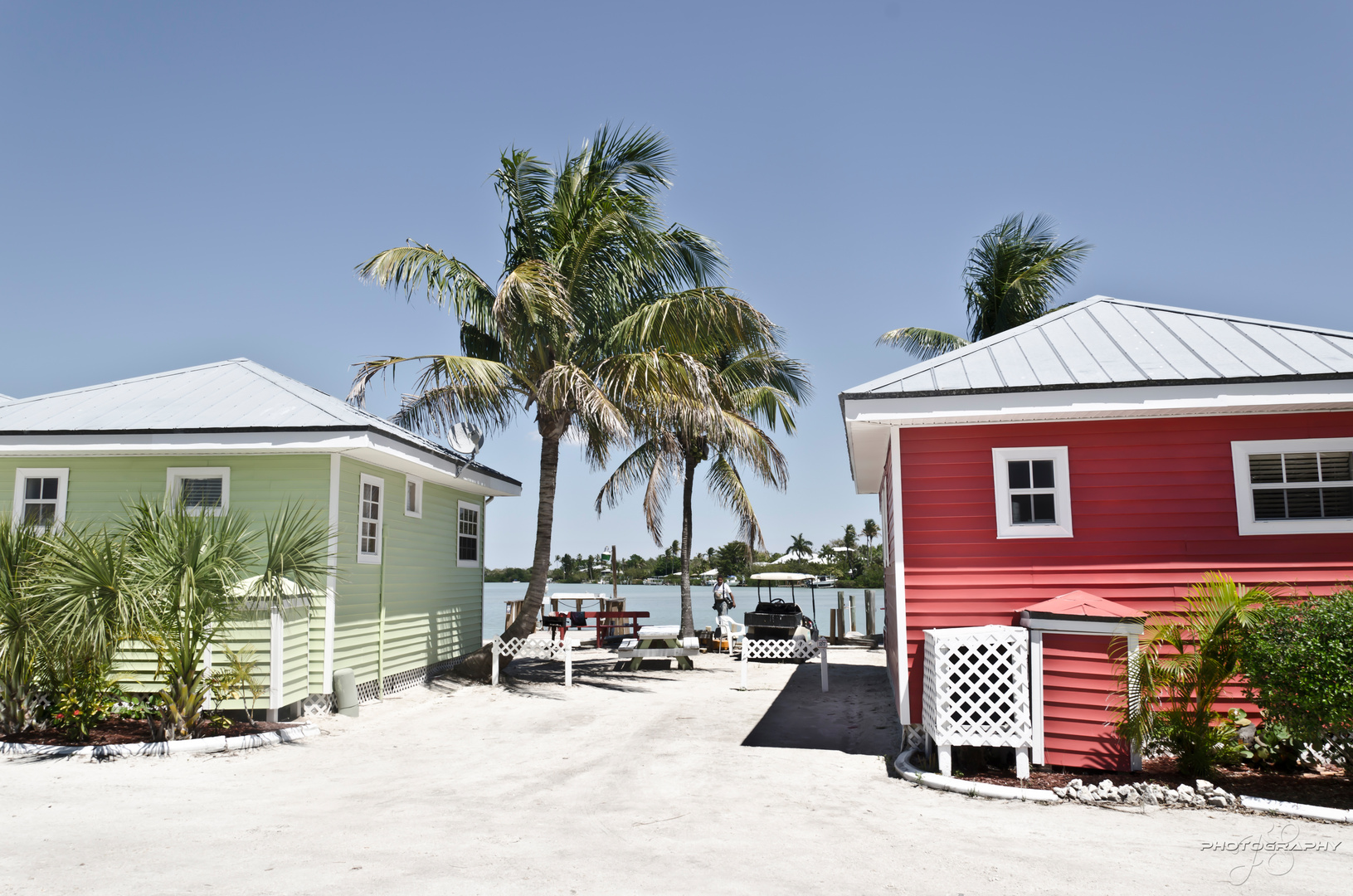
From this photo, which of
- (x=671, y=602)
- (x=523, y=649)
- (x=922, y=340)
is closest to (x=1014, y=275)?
(x=922, y=340)

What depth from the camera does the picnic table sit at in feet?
53.3

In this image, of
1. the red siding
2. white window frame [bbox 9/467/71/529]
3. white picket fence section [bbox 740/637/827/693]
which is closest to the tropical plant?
the red siding

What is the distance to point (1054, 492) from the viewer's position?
8930 millimetres

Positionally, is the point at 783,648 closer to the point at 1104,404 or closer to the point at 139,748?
the point at 1104,404

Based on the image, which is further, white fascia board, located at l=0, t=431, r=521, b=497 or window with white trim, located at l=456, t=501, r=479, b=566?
window with white trim, located at l=456, t=501, r=479, b=566

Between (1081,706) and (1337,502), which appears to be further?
(1337,502)

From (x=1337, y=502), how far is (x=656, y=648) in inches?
425

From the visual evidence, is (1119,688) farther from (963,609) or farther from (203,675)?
(203,675)

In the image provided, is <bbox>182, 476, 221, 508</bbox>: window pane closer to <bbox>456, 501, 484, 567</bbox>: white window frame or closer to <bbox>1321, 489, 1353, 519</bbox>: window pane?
<bbox>456, 501, 484, 567</bbox>: white window frame

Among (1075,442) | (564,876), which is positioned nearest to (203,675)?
(564,876)

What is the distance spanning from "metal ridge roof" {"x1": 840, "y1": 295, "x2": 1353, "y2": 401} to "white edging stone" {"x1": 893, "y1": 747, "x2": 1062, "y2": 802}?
3672 millimetres

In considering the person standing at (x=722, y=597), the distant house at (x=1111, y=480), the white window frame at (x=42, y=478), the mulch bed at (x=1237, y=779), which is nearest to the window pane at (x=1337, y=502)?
the distant house at (x=1111, y=480)

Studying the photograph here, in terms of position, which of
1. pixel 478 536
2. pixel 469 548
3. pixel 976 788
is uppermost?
pixel 478 536

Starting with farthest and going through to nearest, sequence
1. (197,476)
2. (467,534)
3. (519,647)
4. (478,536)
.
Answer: (478,536) → (467,534) → (519,647) → (197,476)
